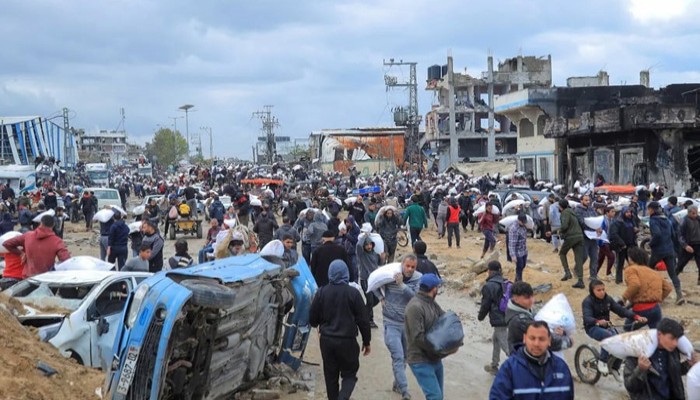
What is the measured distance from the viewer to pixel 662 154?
1302 inches

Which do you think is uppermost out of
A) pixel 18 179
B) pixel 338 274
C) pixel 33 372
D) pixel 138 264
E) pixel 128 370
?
pixel 18 179

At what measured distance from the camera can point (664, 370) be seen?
5.54 metres

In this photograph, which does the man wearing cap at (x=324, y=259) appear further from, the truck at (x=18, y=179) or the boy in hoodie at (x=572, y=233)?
the truck at (x=18, y=179)

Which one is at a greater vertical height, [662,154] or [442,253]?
[662,154]

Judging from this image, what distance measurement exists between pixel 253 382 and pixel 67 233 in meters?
23.0

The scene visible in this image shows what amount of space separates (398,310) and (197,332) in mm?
2363

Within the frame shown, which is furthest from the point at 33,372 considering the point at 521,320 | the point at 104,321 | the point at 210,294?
the point at 521,320

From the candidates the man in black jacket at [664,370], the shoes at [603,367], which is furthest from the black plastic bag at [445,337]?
the shoes at [603,367]

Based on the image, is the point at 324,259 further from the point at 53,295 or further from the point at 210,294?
the point at 210,294

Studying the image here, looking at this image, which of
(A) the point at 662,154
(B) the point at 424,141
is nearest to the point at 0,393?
(A) the point at 662,154

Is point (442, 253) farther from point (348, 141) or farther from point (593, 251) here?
point (348, 141)

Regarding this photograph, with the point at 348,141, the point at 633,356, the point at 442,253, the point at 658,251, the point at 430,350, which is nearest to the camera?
the point at 633,356

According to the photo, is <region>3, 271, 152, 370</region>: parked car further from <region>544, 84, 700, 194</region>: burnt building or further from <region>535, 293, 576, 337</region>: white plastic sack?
<region>544, 84, 700, 194</region>: burnt building

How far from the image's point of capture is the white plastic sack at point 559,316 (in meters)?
6.26
